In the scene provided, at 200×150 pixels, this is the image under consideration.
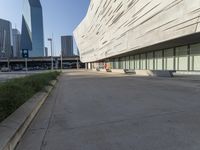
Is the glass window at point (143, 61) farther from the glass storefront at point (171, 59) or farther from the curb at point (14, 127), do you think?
the curb at point (14, 127)

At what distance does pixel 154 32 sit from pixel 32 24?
173ft

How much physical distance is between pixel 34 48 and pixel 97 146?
83.5 metres

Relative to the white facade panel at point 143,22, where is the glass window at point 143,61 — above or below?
below

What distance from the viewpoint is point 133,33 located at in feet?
112

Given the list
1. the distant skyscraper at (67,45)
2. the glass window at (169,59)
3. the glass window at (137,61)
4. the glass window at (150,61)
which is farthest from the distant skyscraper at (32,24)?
the glass window at (169,59)

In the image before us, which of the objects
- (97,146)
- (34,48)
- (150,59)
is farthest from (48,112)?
(34,48)

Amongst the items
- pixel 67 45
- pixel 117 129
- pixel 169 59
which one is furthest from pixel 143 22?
pixel 67 45

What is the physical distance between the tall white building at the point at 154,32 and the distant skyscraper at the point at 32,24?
1022 inches

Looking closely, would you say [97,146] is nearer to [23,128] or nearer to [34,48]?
[23,128]

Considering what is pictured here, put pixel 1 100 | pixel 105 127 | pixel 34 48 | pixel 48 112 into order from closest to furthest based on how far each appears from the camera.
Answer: pixel 105 127 → pixel 1 100 → pixel 48 112 → pixel 34 48

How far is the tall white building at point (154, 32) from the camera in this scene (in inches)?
846

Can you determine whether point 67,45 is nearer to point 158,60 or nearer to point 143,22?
point 158,60

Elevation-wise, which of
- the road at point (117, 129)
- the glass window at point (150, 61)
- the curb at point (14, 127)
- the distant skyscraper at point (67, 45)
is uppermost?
the distant skyscraper at point (67, 45)

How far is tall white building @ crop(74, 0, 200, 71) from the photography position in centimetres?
2148
